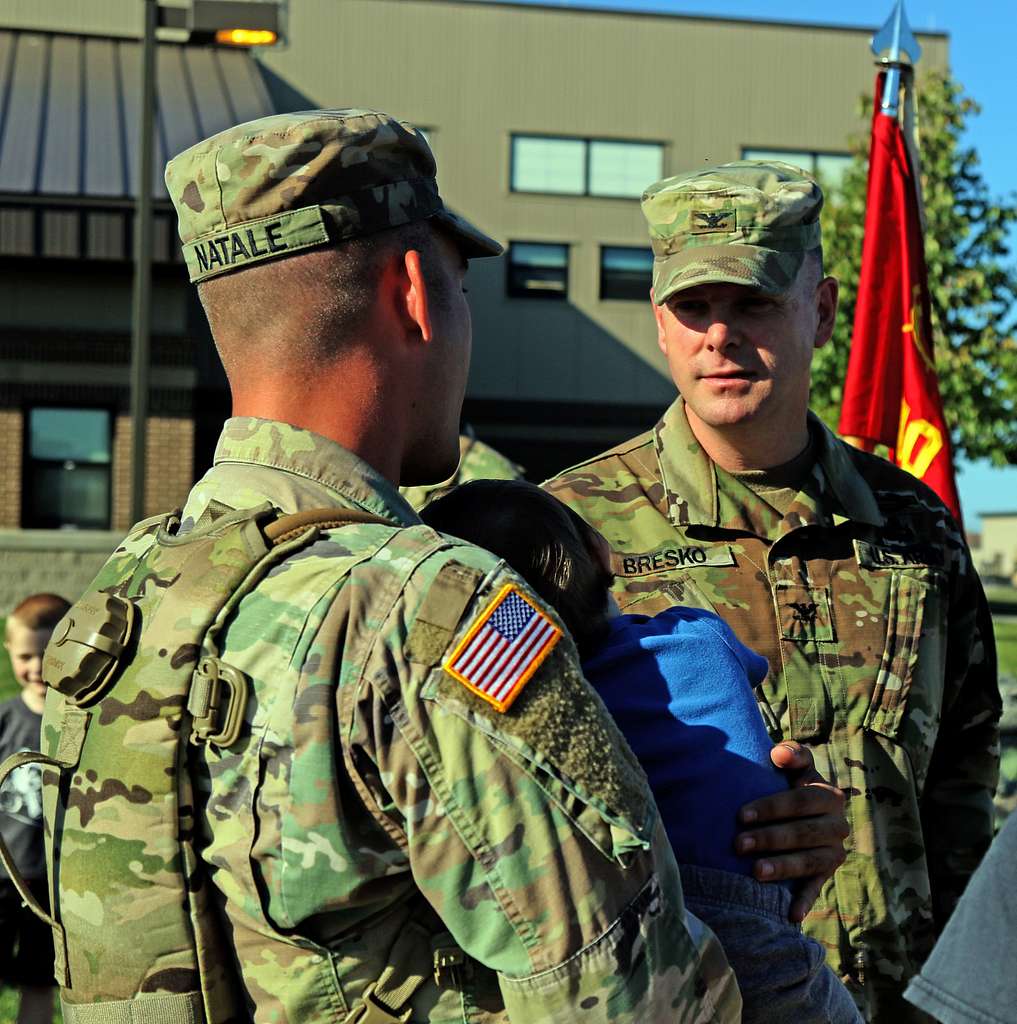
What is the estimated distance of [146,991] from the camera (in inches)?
65.1

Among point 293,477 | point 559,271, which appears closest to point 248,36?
point 293,477

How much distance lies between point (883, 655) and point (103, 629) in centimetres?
179

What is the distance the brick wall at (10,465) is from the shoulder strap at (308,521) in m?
17.3

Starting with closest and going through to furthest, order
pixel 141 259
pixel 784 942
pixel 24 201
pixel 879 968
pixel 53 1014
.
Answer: pixel 784 942 < pixel 879 968 < pixel 53 1014 < pixel 141 259 < pixel 24 201

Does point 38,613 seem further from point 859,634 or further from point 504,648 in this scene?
point 504,648

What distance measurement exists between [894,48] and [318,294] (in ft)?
13.8

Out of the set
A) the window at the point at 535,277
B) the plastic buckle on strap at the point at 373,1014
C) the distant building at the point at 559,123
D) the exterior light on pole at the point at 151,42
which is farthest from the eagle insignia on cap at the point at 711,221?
the window at the point at 535,277

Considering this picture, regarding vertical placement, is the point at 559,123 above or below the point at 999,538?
above

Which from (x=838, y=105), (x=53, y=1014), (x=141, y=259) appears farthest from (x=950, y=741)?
(x=838, y=105)

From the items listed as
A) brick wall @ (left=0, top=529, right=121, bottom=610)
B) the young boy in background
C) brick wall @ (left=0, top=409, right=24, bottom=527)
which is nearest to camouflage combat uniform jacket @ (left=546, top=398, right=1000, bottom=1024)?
the young boy in background

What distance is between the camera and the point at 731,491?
3.16 metres

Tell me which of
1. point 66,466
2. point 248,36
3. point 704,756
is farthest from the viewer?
point 66,466

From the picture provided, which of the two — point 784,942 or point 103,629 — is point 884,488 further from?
point 103,629

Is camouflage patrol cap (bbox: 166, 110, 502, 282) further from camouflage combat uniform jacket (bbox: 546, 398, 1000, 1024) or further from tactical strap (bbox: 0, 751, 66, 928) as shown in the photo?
camouflage combat uniform jacket (bbox: 546, 398, 1000, 1024)
